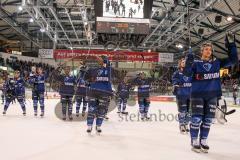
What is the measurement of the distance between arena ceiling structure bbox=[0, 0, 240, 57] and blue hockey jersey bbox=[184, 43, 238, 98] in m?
5.03

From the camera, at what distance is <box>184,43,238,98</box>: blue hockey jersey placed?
18.0 feet

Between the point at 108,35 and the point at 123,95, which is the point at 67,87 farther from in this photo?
the point at 123,95

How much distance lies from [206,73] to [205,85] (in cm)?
18

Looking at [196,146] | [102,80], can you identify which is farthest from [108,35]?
[196,146]

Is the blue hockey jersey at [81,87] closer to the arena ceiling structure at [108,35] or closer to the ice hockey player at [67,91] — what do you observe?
the ice hockey player at [67,91]

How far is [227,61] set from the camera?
5.61m

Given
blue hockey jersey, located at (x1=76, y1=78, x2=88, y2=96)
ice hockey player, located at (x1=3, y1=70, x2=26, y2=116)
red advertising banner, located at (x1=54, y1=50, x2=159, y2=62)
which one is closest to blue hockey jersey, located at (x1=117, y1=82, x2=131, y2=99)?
blue hockey jersey, located at (x1=76, y1=78, x2=88, y2=96)

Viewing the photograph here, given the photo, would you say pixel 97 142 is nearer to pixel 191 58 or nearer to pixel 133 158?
pixel 133 158

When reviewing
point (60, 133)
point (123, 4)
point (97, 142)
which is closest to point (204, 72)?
point (97, 142)

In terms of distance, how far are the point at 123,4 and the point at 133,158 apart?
283 inches

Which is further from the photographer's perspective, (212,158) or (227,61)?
(227,61)

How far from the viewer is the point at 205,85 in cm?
551

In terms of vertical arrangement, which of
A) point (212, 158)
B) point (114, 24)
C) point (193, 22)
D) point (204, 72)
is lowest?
point (212, 158)

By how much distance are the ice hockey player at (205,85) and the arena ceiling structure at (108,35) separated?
16.4ft
